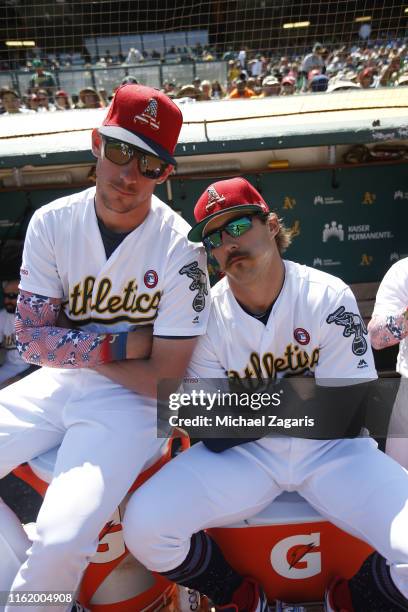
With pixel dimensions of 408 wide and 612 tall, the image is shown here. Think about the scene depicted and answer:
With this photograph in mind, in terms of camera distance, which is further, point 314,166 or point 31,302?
point 314,166

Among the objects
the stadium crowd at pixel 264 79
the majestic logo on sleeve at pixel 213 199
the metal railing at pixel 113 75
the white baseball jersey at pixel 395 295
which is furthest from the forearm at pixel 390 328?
the metal railing at pixel 113 75

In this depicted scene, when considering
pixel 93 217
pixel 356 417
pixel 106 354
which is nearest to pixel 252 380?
pixel 356 417

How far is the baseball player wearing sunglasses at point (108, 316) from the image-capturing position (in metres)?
1.76

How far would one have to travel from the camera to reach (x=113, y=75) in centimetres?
1095

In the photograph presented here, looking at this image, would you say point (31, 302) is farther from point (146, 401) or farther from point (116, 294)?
point (146, 401)

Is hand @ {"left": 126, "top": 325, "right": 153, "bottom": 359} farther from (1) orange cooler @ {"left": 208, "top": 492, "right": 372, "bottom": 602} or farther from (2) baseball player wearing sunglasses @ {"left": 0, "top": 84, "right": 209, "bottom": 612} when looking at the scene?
(1) orange cooler @ {"left": 208, "top": 492, "right": 372, "bottom": 602}

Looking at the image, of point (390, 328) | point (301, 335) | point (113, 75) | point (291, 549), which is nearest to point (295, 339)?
point (301, 335)

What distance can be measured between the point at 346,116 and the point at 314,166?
0.71 m

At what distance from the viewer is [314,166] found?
14.5 feet

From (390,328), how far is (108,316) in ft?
3.98

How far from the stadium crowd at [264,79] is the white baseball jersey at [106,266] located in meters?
4.17

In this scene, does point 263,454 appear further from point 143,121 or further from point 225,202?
point 143,121

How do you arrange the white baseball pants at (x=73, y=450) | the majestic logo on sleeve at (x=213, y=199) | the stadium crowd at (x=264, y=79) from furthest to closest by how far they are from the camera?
the stadium crowd at (x=264, y=79), the majestic logo on sleeve at (x=213, y=199), the white baseball pants at (x=73, y=450)

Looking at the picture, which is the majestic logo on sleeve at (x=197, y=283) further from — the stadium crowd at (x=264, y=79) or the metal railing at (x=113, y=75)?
the metal railing at (x=113, y=75)
